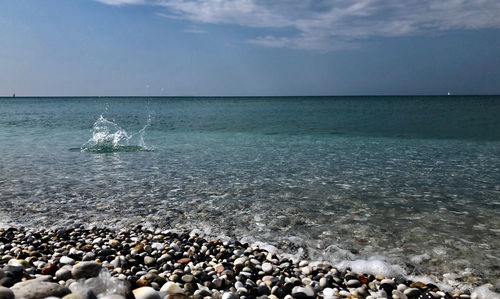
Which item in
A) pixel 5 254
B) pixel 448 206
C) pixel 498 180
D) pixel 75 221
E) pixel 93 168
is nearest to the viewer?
pixel 5 254

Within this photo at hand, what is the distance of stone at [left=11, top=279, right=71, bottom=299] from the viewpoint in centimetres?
308

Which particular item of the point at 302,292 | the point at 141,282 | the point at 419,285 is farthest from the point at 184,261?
the point at 419,285

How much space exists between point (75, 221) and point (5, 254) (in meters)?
1.79

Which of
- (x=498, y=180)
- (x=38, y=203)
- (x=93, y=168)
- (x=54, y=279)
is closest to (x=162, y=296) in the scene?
(x=54, y=279)

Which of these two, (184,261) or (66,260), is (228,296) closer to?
(184,261)

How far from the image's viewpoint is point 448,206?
7590mm

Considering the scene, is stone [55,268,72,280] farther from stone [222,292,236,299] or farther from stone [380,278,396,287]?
stone [380,278,396,287]

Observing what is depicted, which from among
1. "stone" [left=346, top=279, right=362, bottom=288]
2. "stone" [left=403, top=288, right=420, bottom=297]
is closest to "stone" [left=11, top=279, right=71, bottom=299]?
"stone" [left=346, top=279, right=362, bottom=288]

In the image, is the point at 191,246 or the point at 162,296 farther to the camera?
the point at 191,246

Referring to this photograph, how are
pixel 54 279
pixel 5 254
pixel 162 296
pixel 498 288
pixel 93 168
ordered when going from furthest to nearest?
pixel 93 168, pixel 5 254, pixel 498 288, pixel 54 279, pixel 162 296

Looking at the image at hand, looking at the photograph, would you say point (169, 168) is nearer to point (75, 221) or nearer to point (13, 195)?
point (13, 195)

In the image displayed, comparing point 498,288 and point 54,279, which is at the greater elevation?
point 54,279

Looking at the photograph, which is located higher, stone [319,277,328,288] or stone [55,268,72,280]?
stone [55,268,72,280]

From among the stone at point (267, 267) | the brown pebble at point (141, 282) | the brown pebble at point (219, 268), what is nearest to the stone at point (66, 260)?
the brown pebble at point (141, 282)
